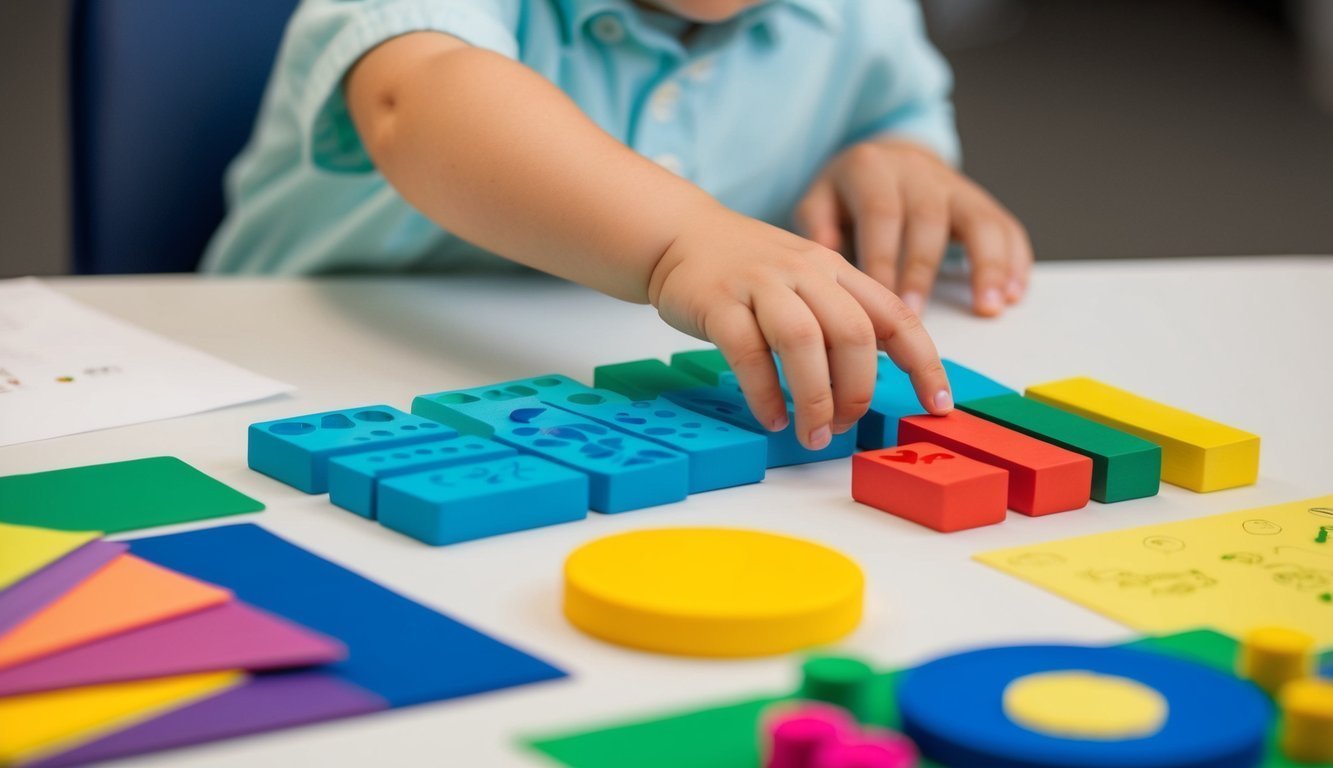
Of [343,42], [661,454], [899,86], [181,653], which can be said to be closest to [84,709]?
[181,653]

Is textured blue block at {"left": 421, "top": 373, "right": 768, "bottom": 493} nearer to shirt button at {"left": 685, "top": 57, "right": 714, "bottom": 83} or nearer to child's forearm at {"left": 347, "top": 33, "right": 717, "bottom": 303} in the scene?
child's forearm at {"left": 347, "top": 33, "right": 717, "bottom": 303}

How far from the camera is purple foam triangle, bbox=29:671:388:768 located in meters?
0.36

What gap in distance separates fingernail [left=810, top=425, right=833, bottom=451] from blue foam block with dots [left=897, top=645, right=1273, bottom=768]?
0.20 meters

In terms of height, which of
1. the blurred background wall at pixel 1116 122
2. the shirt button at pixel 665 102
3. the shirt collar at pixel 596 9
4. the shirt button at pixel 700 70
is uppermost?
the shirt collar at pixel 596 9

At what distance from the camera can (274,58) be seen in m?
1.11

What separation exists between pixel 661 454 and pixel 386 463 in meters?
0.10

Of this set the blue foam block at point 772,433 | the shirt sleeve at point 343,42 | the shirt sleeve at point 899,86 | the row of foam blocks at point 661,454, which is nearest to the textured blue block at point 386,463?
Result: the row of foam blocks at point 661,454

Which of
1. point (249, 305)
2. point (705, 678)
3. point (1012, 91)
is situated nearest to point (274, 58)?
point (249, 305)

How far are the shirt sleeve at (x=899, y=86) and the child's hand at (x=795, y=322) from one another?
0.54 meters

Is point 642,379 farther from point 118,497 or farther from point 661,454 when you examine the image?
point 118,497

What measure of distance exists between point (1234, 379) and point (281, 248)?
0.67m

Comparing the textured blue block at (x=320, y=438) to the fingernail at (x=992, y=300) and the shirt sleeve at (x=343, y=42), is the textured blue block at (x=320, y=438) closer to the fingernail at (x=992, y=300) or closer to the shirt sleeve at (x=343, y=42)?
the shirt sleeve at (x=343, y=42)

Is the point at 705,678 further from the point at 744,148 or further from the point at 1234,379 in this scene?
the point at 744,148

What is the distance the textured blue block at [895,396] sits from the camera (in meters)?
0.65
